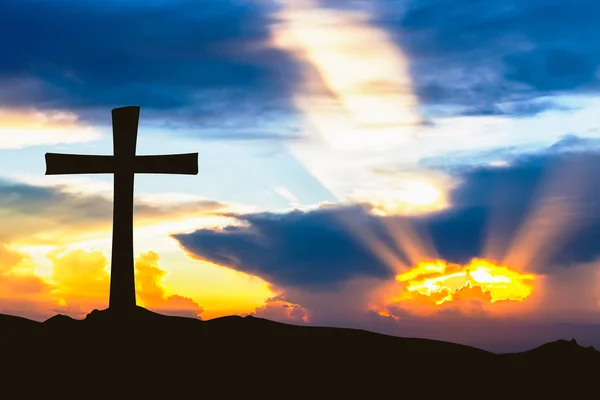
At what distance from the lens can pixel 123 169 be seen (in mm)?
29562

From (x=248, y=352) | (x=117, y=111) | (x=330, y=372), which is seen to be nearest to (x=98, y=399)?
(x=248, y=352)

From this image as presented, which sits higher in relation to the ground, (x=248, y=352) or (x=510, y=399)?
(x=248, y=352)

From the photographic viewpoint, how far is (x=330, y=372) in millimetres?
27172

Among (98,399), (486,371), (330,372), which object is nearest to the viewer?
(98,399)

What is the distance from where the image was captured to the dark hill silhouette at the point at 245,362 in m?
26.0

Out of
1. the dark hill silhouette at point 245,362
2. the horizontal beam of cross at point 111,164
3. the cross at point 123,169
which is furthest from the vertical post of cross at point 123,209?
the dark hill silhouette at point 245,362

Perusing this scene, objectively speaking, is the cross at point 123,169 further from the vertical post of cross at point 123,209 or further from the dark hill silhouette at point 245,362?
the dark hill silhouette at point 245,362

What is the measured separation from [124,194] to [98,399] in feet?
24.1

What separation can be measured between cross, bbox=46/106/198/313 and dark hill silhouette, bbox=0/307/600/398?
100 cm

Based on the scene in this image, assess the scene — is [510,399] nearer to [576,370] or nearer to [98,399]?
[576,370]

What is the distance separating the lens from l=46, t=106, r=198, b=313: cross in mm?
28750

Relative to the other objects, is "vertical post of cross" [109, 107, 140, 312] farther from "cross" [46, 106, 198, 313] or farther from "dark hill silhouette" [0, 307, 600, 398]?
"dark hill silhouette" [0, 307, 600, 398]

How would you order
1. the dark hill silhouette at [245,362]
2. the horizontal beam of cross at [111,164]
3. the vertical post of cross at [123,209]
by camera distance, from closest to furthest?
1. the dark hill silhouette at [245,362]
2. the vertical post of cross at [123,209]
3. the horizontal beam of cross at [111,164]

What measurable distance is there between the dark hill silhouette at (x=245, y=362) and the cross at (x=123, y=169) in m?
1.00
